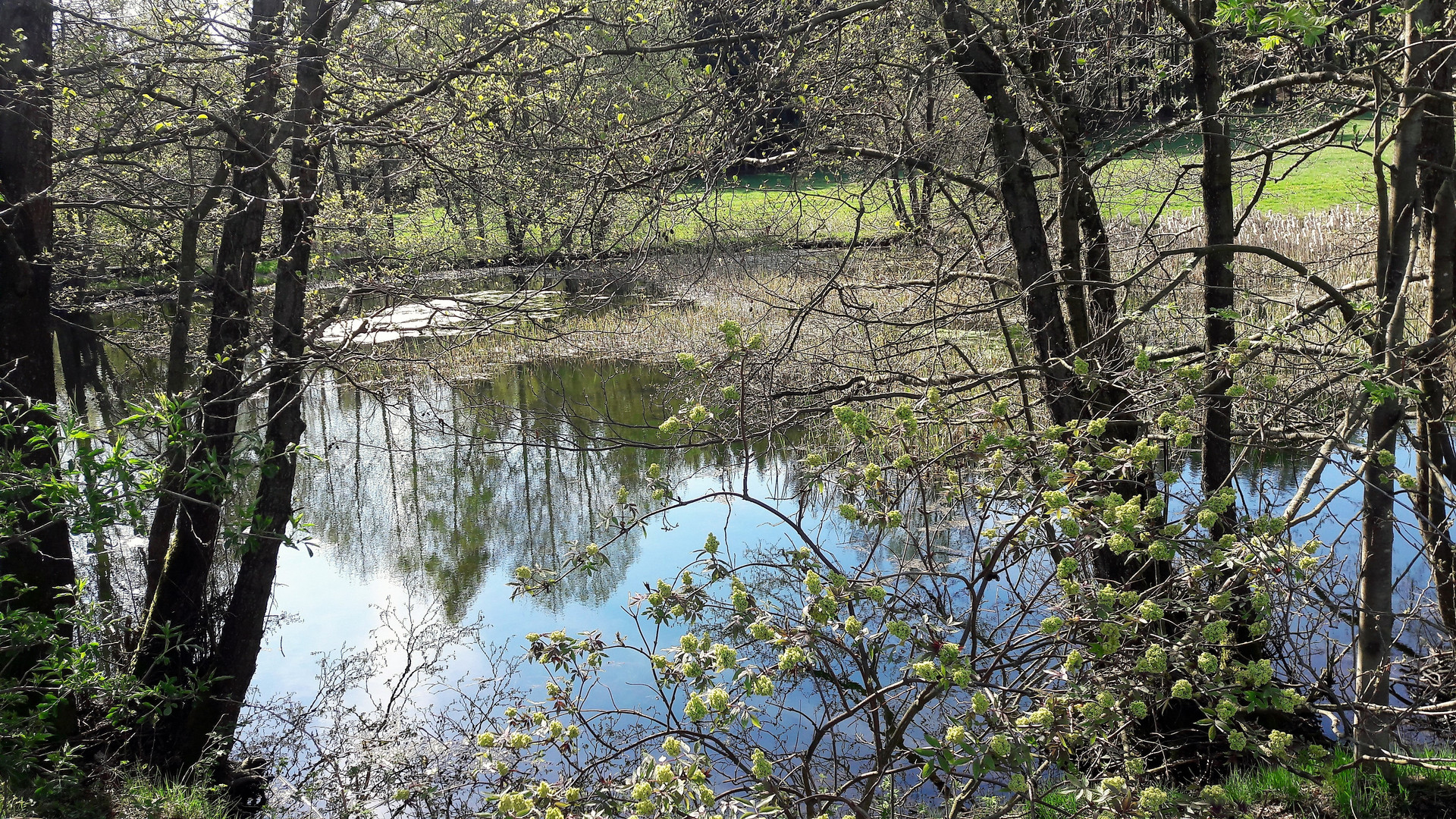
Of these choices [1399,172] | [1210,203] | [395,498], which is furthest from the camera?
[395,498]

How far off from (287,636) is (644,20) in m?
6.06

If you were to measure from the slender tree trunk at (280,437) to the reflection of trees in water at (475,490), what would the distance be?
7.39 feet

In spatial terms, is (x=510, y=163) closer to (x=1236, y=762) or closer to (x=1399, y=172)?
(x=1399, y=172)

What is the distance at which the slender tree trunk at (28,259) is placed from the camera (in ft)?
16.4

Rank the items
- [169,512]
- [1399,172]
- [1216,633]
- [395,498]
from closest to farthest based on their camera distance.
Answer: [1216,633], [1399,172], [169,512], [395,498]

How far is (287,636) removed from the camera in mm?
8359

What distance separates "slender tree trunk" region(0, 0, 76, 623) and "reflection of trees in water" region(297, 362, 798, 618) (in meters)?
3.17

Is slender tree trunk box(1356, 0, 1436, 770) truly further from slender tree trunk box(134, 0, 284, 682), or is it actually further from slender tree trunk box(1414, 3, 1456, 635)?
slender tree trunk box(134, 0, 284, 682)

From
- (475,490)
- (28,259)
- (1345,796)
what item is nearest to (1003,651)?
(1345,796)

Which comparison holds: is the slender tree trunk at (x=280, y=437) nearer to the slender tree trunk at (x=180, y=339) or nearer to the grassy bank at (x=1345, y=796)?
the slender tree trunk at (x=180, y=339)

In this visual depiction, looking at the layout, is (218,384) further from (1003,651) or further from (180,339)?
(1003,651)

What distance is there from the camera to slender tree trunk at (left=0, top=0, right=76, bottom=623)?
499 cm

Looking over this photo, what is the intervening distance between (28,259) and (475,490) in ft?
22.7


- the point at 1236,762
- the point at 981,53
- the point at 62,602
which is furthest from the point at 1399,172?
the point at 62,602
